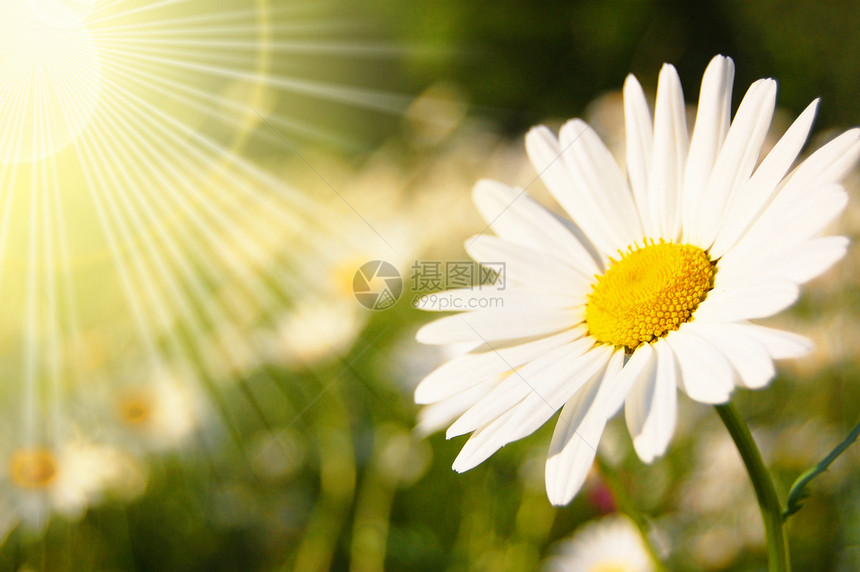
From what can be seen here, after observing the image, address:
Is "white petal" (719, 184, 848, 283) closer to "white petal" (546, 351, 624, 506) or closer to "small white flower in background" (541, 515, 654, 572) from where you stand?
"white petal" (546, 351, 624, 506)

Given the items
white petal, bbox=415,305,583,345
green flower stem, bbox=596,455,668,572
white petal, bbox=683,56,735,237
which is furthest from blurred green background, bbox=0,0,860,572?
white petal, bbox=683,56,735,237

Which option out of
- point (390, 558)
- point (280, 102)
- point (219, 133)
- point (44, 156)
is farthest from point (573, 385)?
point (280, 102)

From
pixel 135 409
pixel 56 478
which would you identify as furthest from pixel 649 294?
pixel 135 409

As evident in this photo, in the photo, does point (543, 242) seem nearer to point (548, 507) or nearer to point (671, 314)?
point (671, 314)

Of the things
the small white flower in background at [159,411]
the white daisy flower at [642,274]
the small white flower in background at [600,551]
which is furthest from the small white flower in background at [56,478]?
the white daisy flower at [642,274]

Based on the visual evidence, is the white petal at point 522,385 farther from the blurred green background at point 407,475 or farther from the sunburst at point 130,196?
the sunburst at point 130,196

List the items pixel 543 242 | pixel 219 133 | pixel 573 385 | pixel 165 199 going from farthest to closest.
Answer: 1. pixel 219 133
2. pixel 165 199
3. pixel 543 242
4. pixel 573 385

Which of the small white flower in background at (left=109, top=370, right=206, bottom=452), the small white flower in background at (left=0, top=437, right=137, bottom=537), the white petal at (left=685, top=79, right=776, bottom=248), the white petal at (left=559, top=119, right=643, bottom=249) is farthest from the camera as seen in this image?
the small white flower in background at (left=109, top=370, right=206, bottom=452)
